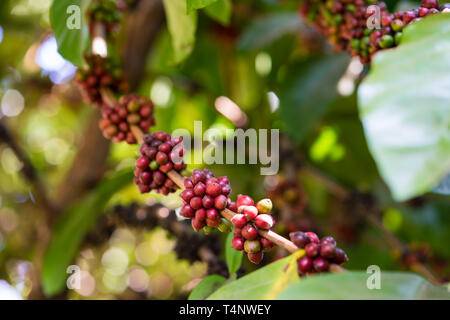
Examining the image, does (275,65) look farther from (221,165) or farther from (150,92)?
(150,92)

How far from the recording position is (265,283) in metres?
0.79

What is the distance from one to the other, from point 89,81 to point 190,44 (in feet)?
0.93

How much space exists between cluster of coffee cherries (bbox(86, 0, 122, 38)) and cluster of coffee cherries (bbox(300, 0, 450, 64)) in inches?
20.7

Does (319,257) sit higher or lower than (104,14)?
lower

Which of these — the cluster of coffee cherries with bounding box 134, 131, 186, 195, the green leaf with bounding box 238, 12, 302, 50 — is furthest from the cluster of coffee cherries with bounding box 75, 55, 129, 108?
the green leaf with bounding box 238, 12, 302, 50

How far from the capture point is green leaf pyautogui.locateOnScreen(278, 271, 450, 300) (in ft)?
2.15

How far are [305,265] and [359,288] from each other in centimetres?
11

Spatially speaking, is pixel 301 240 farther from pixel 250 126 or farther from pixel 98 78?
pixel 250 126

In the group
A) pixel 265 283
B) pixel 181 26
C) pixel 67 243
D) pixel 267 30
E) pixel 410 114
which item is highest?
pixel 267 30

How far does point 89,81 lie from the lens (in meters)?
1.24

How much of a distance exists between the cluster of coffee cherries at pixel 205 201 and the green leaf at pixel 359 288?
9.2 inches

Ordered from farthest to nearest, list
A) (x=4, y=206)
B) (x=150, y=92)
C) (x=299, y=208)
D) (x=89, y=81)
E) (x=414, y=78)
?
(x=4, y=206) < (x=150, y=92) < (x=299, y=208) < (x=89, y=81) < (x=414, y=78)

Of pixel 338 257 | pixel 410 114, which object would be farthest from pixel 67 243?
pixel 410 114
